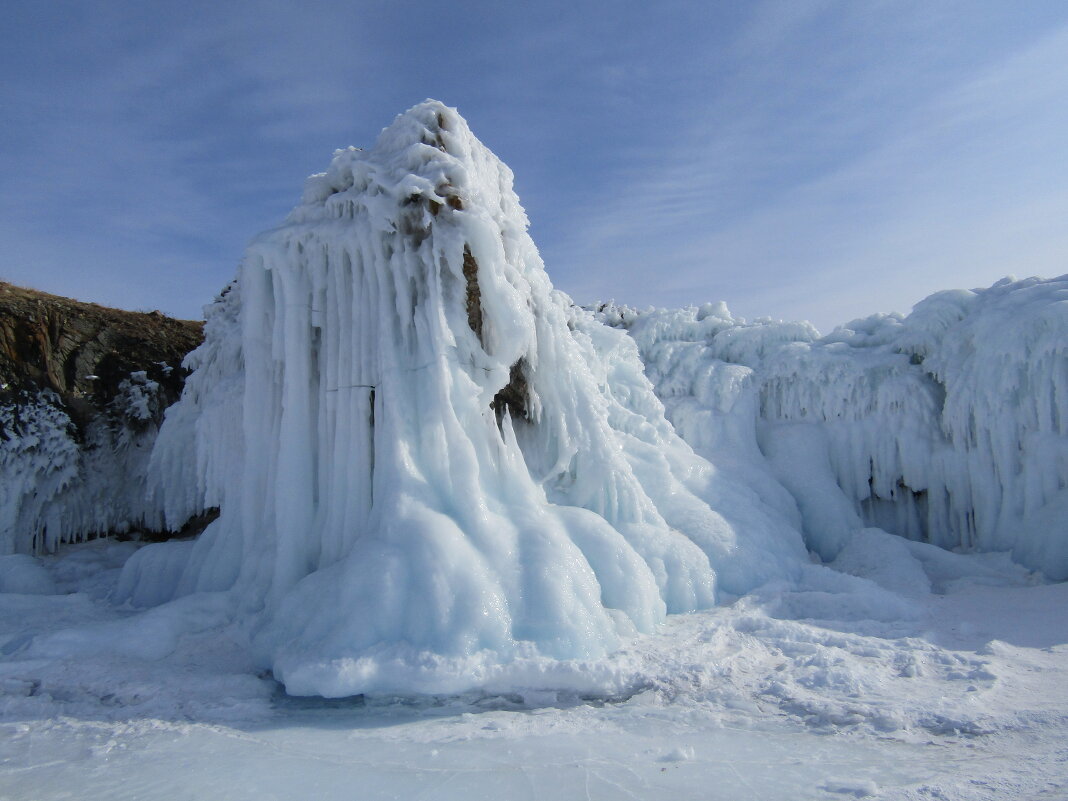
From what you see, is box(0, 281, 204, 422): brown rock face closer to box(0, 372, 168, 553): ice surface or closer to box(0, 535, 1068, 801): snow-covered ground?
box(0, 372, 168, 553): ice surface

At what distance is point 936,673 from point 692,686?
2.15 metres

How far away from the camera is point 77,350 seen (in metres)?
12.4

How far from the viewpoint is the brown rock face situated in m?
11.6

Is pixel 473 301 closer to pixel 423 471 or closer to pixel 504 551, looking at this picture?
pixel 423 471

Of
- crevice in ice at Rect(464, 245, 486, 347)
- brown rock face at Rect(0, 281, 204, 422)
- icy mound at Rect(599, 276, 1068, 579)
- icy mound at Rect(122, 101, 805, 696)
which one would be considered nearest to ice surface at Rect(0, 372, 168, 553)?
brown rock face at Rect(0, 281, 204, 422)

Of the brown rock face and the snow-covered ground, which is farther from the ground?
the brown rock face

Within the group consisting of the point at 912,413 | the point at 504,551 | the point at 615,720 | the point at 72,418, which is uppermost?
the point at 72,418

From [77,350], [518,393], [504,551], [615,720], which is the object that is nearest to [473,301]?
[518,393]

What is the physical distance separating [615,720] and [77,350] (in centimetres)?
1244

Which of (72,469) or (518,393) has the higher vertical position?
(518,393)

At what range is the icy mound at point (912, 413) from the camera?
9.93 meters

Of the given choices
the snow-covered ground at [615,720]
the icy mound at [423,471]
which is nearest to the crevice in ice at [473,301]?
the icy mound at [423,471]

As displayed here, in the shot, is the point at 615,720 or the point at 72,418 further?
the point at 72,418

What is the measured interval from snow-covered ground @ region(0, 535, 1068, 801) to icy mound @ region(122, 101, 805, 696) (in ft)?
1.37
